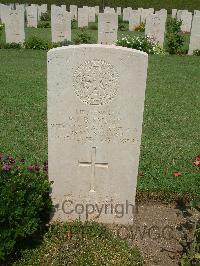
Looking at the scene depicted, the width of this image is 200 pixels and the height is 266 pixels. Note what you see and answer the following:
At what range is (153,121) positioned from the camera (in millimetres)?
7340

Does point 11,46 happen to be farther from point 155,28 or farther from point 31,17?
point 31,17

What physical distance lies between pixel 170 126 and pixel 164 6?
103ft

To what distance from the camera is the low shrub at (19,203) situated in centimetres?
323

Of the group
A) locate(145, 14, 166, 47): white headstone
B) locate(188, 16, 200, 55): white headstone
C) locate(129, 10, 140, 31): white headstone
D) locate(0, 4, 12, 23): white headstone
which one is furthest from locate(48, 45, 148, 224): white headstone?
locate(129, 10, 140, 31): white headstone

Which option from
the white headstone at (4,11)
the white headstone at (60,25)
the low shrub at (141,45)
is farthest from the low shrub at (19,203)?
the white headstone at (4,11)

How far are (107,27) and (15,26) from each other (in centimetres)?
373

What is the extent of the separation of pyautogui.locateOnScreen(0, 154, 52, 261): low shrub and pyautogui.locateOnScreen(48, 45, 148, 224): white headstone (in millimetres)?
252

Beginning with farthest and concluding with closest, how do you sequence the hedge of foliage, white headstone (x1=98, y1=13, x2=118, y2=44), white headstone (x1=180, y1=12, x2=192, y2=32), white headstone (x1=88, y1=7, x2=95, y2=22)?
the hedge of foliage, white headstone (x1=88, y1=7, x2=95, y2=22), white headstone (x1=180, y1=12, x2=192, y2=32), white headstone (x1=98, y1=13, x2=118, y2=44)

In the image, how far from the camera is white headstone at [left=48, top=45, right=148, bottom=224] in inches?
132

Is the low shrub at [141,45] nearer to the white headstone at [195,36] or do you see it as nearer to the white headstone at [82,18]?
the white headstone at [195,36]

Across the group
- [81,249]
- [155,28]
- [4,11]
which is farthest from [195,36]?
[81,249]

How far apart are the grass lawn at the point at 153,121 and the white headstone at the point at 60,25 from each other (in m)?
4.04

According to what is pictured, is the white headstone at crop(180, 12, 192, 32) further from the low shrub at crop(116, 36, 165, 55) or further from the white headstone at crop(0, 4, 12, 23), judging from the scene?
the white headstone at crop(0, 4, 12, 23)

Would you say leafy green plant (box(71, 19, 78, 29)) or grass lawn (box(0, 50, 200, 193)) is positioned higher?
leafy green plant (box(71, 19, 78, 29))
